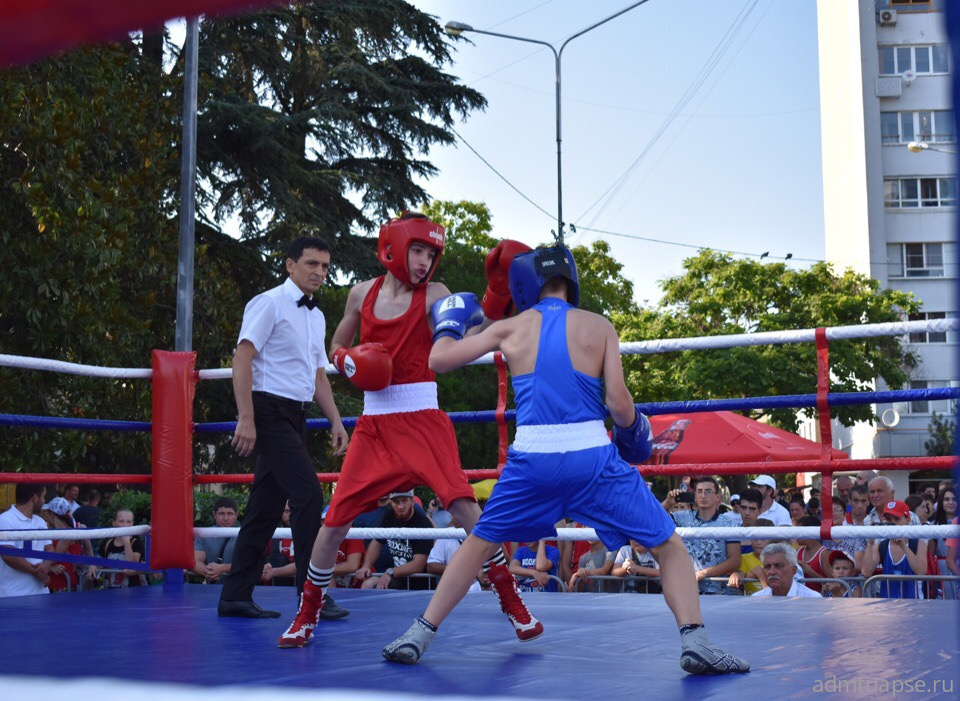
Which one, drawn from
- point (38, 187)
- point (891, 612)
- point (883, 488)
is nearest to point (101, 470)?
point (38, 187)

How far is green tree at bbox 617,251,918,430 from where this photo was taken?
924 inches

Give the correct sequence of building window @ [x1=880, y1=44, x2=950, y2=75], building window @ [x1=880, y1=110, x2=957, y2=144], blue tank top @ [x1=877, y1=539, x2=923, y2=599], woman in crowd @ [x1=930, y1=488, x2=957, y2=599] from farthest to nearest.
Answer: building window @ [x1=880, y1=44, x2=950, y2=75]
building window @ [x1=880, y1=110, x2=957, y2=144]
blue tank top @ [x1=877, y1=539, x2=923, y2=599]
woman in crowd @ [x1=930, y1=488, x2=957, y2=599]

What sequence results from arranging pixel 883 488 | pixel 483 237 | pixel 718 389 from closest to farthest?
pixel 883 488
pixel 718 389
pixel 483 237

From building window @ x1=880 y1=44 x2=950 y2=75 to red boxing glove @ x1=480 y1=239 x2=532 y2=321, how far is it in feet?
107

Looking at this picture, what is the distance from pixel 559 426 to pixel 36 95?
24.2 feet

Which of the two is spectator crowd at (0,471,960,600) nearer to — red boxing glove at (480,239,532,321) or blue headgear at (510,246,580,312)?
red boxing glove at (480,239,532,321)

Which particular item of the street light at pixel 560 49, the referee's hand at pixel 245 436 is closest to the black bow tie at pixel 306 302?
the referee's hand at pixel 245 436

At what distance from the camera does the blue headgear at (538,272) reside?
2898mm

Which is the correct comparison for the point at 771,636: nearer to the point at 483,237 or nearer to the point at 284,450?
the point at 284,450

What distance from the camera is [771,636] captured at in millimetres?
3158

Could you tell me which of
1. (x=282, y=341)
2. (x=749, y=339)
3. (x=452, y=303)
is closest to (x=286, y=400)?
(x=282, y=341)

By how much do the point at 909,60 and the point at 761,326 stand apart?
12.6 metres

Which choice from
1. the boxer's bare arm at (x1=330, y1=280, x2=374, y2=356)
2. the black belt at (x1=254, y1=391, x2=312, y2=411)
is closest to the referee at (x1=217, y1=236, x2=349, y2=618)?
the black belt at (x1=254, y1=391, x2=312, y2=411)

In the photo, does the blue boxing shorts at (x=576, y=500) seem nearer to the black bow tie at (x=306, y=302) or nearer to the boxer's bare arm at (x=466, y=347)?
the boxer's bare arm at (x=466, y=347)
